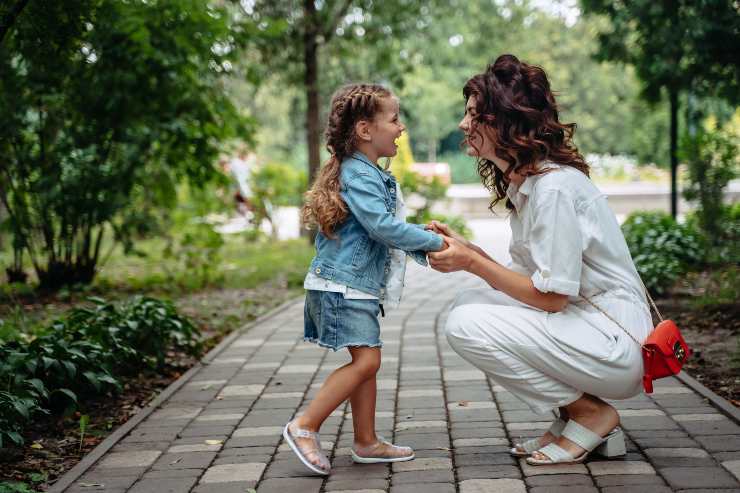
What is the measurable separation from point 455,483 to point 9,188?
23.5ft

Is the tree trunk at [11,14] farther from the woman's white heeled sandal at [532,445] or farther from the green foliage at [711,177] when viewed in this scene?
the green foliage at [711,177]

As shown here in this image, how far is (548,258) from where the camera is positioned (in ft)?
11.2

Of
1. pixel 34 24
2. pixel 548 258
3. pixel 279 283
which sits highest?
pixel 34 24

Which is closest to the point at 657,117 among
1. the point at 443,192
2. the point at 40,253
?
the point at 443,192

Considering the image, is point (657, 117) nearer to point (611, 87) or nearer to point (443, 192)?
point (611, 87)

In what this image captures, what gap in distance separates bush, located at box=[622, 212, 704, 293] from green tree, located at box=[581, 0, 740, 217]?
51.0 inches

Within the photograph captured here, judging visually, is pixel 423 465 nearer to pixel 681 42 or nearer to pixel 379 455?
pixel 379 455

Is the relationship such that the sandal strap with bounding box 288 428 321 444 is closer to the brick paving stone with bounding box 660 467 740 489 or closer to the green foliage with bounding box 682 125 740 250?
the brick paving stone with bounding box 660 467 740 489

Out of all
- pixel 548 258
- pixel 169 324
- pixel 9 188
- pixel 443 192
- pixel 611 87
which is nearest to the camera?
pixel 548 258

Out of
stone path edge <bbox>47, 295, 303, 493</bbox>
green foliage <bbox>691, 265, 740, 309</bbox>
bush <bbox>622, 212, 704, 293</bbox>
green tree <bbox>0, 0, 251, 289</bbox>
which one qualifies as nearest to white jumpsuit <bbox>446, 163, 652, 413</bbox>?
stone path edge <bbox>47, 295, 303, 493</bbox>

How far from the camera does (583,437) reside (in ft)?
11.7

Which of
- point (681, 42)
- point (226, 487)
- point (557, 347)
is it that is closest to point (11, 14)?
point (226, 487)

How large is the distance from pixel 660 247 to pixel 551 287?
18.4ft

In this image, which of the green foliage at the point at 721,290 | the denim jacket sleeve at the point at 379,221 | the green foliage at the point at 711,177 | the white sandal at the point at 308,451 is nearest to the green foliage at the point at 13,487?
the white sandal at the point at 308,451
